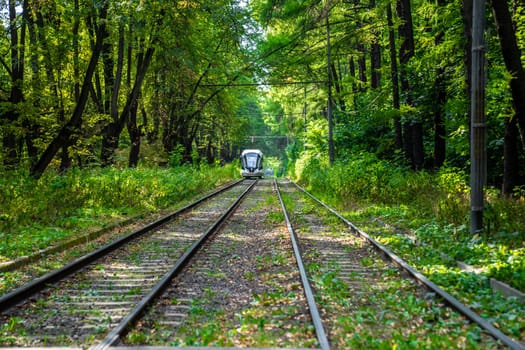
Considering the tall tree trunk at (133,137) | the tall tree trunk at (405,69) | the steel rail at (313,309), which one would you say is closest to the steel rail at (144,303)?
the steel rail at (313,309)

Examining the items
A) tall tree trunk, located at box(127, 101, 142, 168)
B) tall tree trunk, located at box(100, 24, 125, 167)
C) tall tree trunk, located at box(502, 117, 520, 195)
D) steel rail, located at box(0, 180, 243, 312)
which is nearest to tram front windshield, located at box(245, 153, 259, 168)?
tall tree trunk, located at box(127, 101, 142, 168)

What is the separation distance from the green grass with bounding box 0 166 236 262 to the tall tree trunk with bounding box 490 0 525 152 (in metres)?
9.44

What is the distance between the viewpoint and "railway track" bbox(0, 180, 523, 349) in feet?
15.5

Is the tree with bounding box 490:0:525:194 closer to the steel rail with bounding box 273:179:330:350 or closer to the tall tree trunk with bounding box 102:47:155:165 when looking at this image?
the steel rail with bounding box 273:179:330:350

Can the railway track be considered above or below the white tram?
below

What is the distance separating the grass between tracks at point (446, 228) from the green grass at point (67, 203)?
264 inches

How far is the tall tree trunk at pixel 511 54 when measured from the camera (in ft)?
29.1

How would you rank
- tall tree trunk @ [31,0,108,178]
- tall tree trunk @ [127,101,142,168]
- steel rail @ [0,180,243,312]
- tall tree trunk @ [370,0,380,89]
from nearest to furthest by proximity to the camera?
steel rail @ [0,180,243,312], tall tree trunk @ [31,0,108,178], tall tree trunk @ [370,0,380,89], tall tree trunk @ [127,101,142,168]

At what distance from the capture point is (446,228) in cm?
984

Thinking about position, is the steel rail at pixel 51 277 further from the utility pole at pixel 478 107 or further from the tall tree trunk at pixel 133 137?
the tall tree trunk at pixel 133 137

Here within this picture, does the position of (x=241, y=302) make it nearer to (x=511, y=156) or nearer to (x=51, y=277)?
(x=51, y=277)

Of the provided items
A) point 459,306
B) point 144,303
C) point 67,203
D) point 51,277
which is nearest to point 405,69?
point 67,203

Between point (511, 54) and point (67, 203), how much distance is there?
38.2 feet

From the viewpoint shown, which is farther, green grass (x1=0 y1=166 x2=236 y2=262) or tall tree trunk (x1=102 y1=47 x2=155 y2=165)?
tall tree trunk (x1=102 y1=47 x2=155 y2=165)
